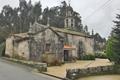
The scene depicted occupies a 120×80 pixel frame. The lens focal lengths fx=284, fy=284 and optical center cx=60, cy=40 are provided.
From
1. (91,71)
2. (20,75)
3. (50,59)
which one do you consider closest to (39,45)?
(50,59)

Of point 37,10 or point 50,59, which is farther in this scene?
point 37,10

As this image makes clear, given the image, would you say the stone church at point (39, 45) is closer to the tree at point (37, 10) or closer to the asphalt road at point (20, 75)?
the asphalt road at point (20, 75)

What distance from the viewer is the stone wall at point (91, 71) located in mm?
23719

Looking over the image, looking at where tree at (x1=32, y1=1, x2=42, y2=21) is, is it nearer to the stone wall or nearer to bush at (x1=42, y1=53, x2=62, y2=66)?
bush at (x1=42, y1=53, x2=62, y2=66)

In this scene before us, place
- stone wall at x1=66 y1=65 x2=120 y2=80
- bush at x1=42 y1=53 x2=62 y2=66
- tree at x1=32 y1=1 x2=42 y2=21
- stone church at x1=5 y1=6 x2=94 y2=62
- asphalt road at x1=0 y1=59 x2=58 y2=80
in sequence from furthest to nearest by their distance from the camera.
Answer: tree at x1=32 y1=1 x2=42 y2=21 → stone church at x1=5 y1=6 x2=94 y2=62 → bush at x1=42 y1=53 x2=62 y2=66 → stone wall at x1=66 y1=65 x2=120 y2=80 → asphalt road at x1=0 y1=59 x2=58 y2=80

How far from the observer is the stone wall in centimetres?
2372

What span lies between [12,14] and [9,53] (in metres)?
61.6

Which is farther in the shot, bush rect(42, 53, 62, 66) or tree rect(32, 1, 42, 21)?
tree rect(32, 1, 42, 21)

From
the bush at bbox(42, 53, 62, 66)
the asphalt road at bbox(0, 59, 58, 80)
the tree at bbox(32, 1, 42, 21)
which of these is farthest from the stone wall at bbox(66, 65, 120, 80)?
the tree at bbox(32, 1, 42, 21)

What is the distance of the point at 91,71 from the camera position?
26031 mm

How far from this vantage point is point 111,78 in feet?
76.6

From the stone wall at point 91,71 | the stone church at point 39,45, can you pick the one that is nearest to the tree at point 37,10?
the stone church at point 39,45

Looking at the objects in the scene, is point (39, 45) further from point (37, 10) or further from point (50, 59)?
point (37, 10)

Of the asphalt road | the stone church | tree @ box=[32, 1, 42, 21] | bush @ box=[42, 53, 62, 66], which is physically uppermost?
tree @ box=[32, 1, 42, 21]
